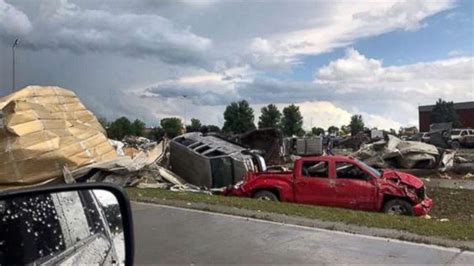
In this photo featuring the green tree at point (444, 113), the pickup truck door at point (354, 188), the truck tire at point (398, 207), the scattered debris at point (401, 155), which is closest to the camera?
the truck tire at point (398, 207)

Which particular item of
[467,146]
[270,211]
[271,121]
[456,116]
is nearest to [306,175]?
[270,211]

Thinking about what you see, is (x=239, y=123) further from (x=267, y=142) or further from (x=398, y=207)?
(x=398, y=207)

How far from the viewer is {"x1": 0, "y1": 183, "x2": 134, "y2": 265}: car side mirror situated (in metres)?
2.03

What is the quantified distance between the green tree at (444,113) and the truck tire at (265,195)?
374 ft

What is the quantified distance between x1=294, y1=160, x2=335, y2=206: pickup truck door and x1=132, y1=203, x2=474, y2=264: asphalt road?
4.67m

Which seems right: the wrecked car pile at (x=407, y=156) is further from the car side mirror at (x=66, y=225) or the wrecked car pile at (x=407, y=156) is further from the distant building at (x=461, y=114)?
the distant building at (x=461, y=114)

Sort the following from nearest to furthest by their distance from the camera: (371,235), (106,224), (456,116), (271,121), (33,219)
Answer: (33,219) < (106,224) < (371,235) < (271,121) < (456,116)

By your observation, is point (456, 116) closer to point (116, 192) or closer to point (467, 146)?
point (467, 146)

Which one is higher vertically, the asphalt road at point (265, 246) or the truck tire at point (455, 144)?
the asphalt road at point (265, 246)

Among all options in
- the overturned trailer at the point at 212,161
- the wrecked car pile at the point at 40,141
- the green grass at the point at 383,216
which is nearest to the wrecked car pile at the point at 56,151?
the wrecked car pile at the point at 40,141

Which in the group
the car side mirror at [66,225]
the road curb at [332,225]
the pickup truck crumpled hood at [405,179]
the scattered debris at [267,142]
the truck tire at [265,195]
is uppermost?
the car side mirror at [66,225]

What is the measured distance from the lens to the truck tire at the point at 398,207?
13.6 metres

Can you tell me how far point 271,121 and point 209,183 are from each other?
8443cm

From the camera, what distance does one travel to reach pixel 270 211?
1171cm
